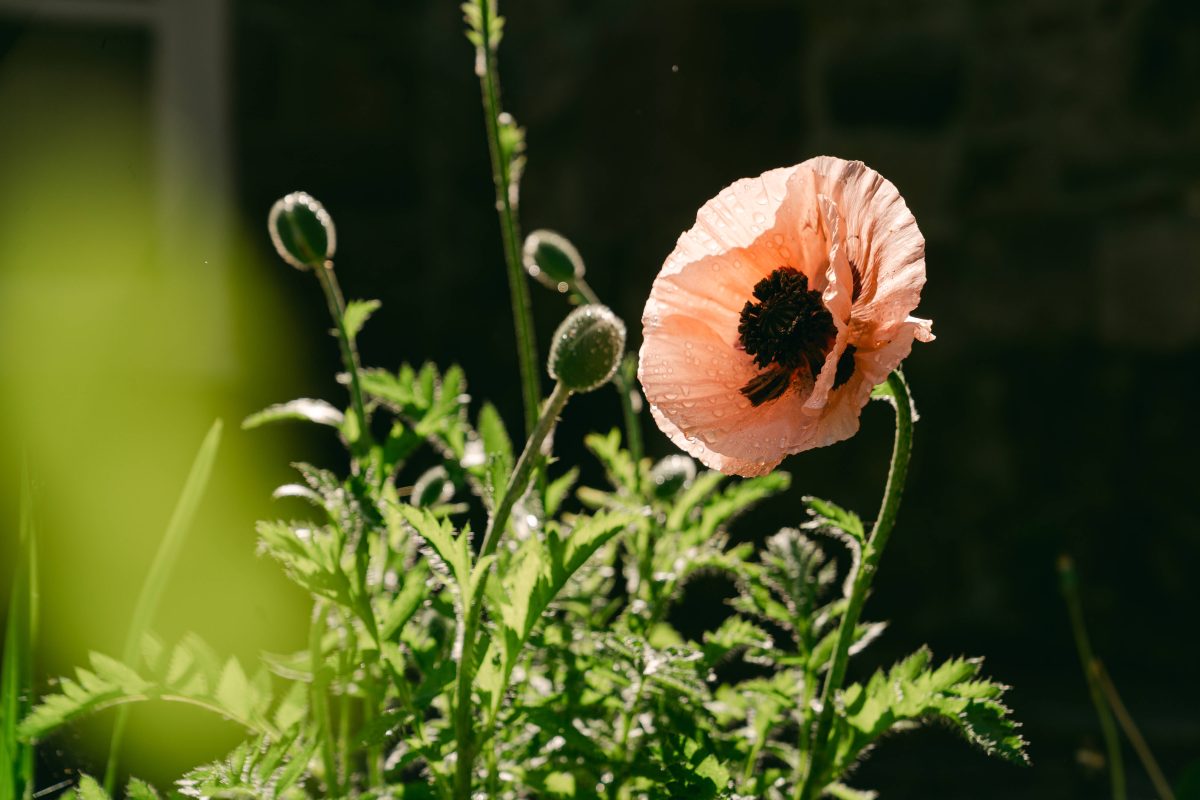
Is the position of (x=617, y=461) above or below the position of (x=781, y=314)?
below

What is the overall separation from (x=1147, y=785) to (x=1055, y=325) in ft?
3.31

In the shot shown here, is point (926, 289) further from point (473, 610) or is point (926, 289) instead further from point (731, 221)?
point (473, 610)

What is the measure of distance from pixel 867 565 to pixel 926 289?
2.08 meters

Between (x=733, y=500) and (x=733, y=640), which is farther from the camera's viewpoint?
(x=733, y=500)

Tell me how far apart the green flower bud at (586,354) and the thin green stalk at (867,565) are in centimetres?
19

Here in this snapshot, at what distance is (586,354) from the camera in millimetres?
849

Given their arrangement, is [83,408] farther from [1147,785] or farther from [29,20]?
[1147,785]

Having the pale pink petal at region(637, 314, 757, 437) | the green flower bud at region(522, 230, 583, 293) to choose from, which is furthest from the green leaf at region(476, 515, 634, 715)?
the green flower bud at region(522, 230, 583, 293)

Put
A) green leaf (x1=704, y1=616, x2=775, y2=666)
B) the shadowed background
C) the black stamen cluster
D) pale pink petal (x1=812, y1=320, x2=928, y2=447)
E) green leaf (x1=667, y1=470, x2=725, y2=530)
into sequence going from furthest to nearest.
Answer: the shadowed background < green leaf (x1=667, y1=470, x2=725, y2=530) < green leaf (x1=704, y1=616, x2=775, y2=666) < the black stamen cluster < pale pink petal (x1=812, y1=320, x2=928, y2=447)

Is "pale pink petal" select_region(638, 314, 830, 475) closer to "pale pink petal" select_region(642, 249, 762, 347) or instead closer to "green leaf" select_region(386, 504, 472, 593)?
"pale pink petal" select_region(642, 249, 762, 347)

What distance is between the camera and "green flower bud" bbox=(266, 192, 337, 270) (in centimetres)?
103

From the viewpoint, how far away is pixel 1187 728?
7.57 feet

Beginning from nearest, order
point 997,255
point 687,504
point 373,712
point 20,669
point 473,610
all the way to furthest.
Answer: point 473,610 → point 20,669 → point 373,712 → point 687,504 → point 997,255

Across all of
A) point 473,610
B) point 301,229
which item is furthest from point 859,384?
point 301,229
